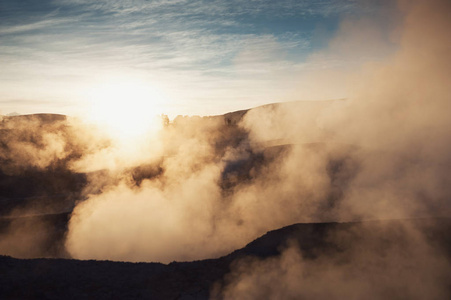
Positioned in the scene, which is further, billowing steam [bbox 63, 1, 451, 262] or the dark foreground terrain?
billowing steam [bbox 63, 1, 451, 262]

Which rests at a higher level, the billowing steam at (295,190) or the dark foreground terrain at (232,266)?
the dark foreground terrain at (232,266)

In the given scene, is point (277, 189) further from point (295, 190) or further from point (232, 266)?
point (232, 266)

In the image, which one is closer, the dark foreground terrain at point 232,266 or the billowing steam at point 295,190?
the dark foreground terrain at point 232,266

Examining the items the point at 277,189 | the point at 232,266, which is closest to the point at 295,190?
the point at 277,189

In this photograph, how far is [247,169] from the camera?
47.5 ft

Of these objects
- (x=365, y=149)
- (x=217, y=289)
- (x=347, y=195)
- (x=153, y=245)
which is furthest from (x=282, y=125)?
(x=217, y=289)

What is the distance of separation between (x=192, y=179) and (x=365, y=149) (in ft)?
22.7

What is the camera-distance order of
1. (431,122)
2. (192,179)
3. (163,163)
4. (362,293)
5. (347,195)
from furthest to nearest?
1. (163,163)
2. (192,179)
3. (347,195)
4. (431,122)
5. (362,293)

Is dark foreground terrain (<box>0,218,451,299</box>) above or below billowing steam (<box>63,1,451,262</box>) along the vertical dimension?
above

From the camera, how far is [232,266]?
249 inches

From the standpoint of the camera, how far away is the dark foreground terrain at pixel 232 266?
18.2 ft

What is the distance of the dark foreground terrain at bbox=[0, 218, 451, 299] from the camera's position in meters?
5.54

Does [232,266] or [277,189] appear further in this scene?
[277,189]

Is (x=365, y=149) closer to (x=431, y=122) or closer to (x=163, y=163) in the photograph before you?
(x=431, y=122)
